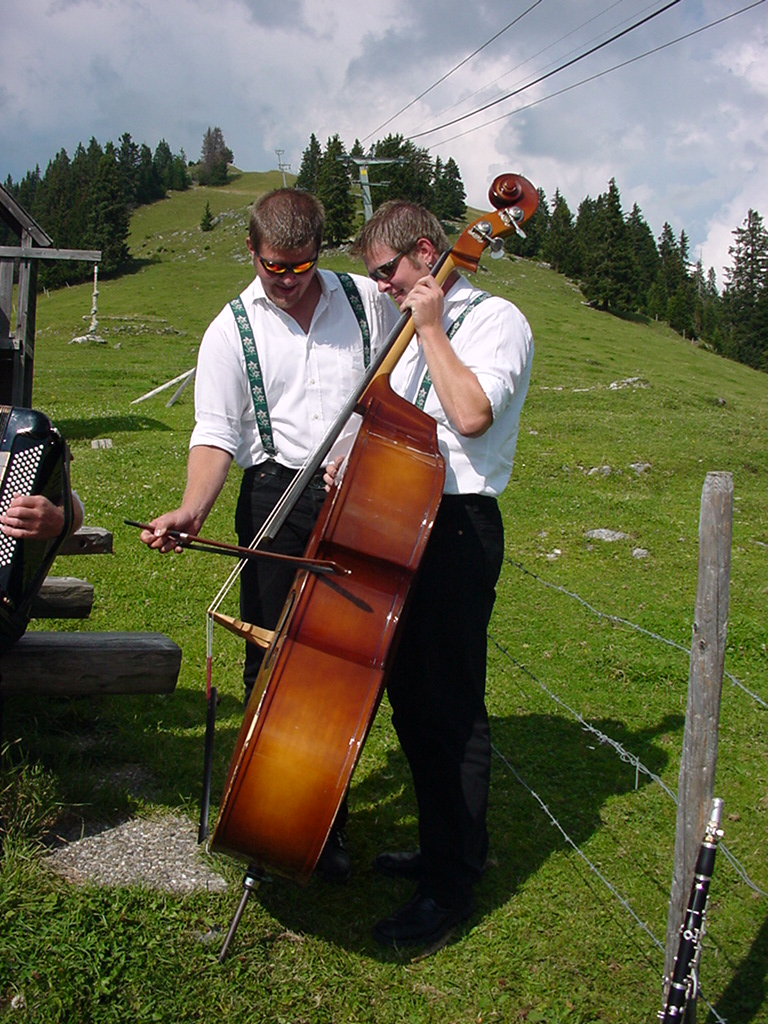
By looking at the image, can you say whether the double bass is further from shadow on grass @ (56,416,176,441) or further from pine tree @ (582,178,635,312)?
pine tree @ (582,178,635,312)

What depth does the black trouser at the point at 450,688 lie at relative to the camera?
10.4 ft

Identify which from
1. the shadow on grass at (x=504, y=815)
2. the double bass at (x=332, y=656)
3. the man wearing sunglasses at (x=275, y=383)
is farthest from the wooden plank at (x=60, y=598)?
the double bass at (x=332, y=656)

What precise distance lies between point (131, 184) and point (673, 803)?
113 m

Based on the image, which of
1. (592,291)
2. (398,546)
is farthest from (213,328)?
(592,291)

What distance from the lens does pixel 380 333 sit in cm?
366

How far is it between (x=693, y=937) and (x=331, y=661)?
1.25m

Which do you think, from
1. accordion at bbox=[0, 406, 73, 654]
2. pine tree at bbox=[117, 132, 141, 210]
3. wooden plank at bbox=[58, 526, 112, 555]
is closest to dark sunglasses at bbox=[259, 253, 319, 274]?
accordion at bbox=[0, 406, 73, 654]

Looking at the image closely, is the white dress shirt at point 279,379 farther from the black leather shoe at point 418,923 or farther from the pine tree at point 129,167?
the pine tree at point 129,167

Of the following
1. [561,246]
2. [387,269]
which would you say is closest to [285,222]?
[387,269]

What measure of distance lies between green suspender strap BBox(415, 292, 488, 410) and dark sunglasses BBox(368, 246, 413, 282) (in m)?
0.28

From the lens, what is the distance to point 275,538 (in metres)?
3.42

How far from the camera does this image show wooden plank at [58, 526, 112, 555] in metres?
4.48

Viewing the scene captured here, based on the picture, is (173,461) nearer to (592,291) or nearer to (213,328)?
(213,328)

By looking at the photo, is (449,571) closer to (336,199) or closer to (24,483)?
(24,483)
